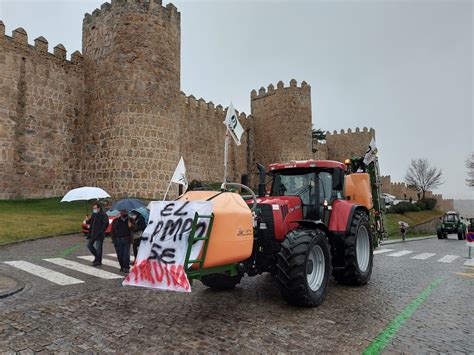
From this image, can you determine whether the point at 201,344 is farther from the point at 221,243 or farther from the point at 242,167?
the point at 242,167

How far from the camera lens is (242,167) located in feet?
128

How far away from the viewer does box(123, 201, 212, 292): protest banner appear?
15.6 ft

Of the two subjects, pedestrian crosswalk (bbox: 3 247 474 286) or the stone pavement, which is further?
pedestrian crosswalk (bbox: 3 247 474 286)

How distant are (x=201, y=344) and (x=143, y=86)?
18.8 metres

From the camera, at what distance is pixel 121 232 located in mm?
10094

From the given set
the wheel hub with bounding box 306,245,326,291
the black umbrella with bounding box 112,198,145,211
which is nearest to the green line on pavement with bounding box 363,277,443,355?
the wheel hub with bounding box 306,245,326,291

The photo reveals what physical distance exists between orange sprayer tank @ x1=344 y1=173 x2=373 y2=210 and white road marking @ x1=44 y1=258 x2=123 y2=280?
5912 mm

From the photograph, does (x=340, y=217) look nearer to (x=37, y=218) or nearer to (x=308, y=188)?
(x=308, y=188)

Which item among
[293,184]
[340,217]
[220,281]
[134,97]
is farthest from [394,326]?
[134,97]

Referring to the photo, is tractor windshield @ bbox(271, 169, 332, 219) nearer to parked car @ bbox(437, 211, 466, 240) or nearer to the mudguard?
the mudguard

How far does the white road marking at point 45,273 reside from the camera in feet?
27.3

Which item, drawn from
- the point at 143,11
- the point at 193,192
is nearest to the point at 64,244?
the point at 193,192

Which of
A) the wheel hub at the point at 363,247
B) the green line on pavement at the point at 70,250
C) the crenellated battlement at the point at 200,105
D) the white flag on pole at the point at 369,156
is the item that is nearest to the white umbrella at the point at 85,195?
the green line on pavement at the point at 70,250

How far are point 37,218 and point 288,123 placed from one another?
25.8 metres
